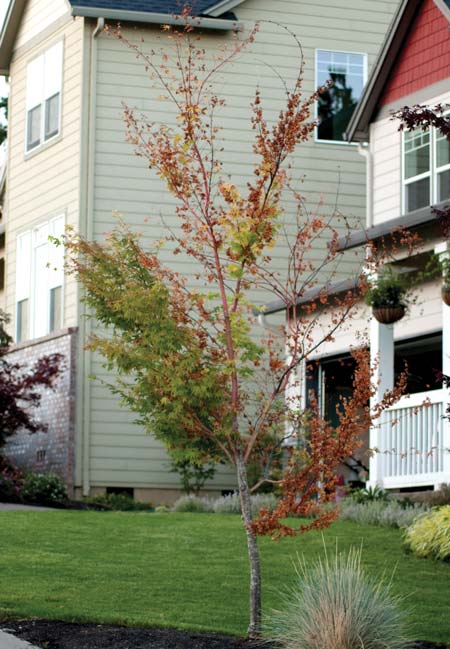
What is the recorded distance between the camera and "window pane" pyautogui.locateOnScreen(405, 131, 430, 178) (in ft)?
60.2

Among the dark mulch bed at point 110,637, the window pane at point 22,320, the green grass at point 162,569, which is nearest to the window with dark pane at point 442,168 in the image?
the green grass at point 162,569

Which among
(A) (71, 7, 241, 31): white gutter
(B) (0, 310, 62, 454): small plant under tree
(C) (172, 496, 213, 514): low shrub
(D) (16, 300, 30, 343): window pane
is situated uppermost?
(A) (71, 7, 241, 31): white gutter

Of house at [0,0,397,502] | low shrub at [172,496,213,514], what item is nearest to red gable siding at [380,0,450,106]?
house at [0,0,397,502]

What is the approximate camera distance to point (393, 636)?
7.89 metres

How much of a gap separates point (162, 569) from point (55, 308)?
12.5 metres

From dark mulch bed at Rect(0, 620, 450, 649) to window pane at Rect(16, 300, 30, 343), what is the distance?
16408mm

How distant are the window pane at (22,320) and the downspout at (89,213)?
307 centimetres

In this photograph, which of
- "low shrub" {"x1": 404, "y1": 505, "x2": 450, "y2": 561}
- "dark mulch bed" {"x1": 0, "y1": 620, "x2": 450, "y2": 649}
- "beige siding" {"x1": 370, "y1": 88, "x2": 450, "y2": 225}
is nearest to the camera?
"dark mulch bed" {"x1": 0, "y1": 620, "x2": 450, "y2": 649}

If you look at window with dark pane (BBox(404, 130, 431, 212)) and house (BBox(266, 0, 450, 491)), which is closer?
house (BBox(266, 0, 450, 491))

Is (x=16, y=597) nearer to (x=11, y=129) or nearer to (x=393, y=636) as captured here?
(x=393, y=636)

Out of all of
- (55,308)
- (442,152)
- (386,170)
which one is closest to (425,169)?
(442,152)

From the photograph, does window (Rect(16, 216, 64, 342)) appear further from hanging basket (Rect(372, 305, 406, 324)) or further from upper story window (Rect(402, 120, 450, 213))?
hanging basket (Rect(372, 305, 406, 324))

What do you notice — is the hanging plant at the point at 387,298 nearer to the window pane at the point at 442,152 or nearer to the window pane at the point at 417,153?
the window pane at the point at 442,152

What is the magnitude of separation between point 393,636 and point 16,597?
3275 millimetres
